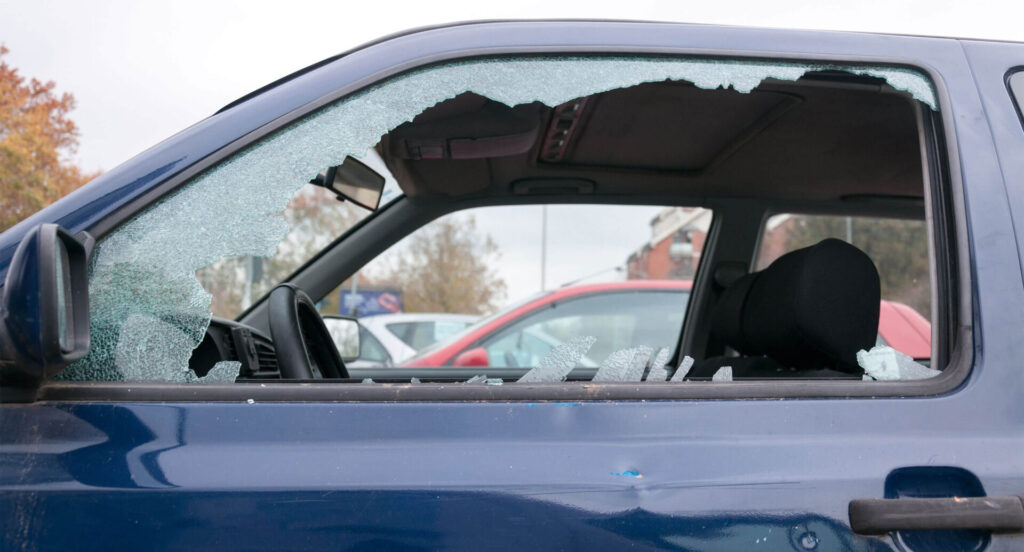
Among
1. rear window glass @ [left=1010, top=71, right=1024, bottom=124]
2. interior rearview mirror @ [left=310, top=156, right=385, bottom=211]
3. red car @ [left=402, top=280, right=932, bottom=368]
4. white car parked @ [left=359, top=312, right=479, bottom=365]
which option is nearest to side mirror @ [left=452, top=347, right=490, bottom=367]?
red car @ [left=402, top=280, right=932, bottom=368]

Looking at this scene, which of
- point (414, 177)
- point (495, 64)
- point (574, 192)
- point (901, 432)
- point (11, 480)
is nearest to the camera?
point (11, 480)

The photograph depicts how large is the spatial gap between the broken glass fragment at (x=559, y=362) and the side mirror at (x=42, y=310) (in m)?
0.65

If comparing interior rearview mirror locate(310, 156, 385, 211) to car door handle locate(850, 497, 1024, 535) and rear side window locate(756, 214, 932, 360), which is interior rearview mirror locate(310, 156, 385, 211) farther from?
rear side window locate(756, 214, 932, 360)

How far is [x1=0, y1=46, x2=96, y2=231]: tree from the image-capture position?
42.0ft

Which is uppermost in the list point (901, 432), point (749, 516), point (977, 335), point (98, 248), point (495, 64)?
point (495, 64)

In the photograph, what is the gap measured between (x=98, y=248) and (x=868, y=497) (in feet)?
3.81

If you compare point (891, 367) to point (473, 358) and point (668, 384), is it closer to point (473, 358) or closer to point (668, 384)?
point (668, 384)

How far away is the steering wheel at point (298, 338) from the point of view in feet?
5.77

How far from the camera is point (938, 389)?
119 cm

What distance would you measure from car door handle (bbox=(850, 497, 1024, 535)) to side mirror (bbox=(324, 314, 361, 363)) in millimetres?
2398

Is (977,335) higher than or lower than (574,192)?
lower

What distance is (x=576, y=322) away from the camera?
530 cm

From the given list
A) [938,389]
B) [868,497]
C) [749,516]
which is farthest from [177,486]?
[938,389]

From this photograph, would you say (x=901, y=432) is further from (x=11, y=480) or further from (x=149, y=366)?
(x=11, y=480)
